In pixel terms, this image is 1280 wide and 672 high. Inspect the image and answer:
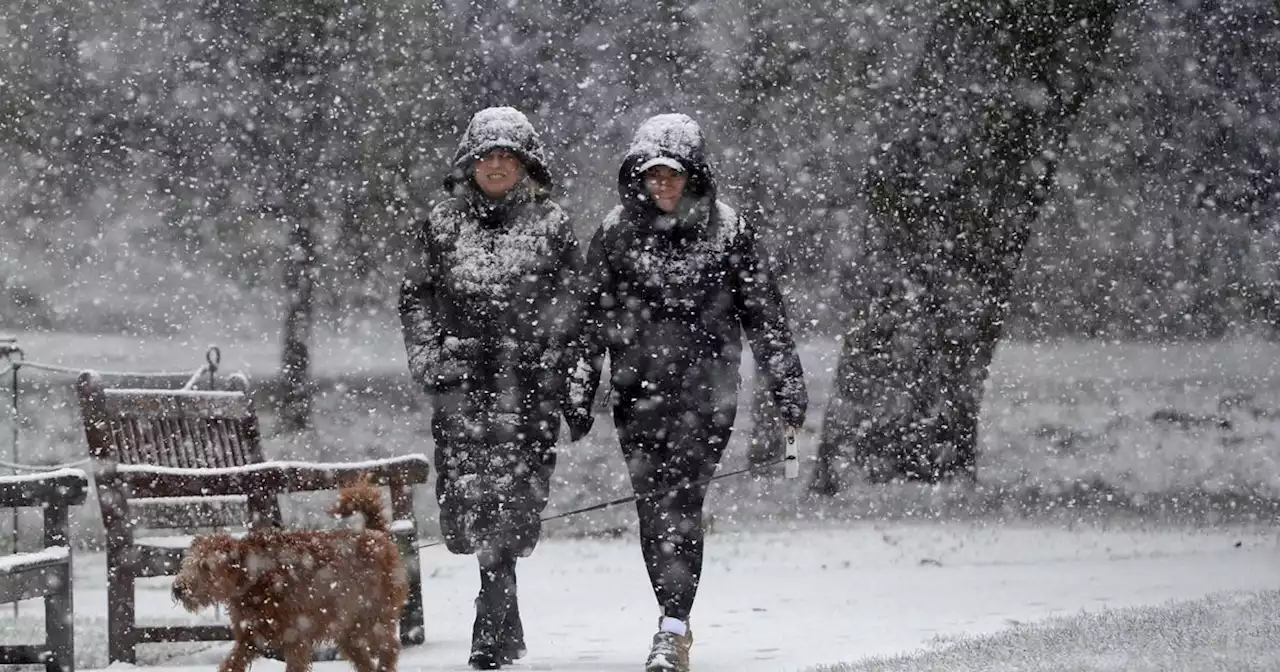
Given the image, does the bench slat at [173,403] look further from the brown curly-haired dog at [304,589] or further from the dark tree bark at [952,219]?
the dark tree bark at [952,219]

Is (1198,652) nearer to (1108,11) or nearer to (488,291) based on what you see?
(488,291)

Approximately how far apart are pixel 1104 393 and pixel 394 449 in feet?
34.2

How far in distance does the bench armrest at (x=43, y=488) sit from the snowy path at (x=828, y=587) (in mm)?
1060

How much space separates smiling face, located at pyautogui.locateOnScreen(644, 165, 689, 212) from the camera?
677cm

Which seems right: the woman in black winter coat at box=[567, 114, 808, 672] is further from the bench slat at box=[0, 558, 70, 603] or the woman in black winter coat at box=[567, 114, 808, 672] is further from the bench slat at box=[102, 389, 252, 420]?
the bench slat at box=[102, 389, 252, 420]

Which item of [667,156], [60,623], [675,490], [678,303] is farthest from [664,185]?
[60,623]

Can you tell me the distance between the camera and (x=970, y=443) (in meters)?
13.2

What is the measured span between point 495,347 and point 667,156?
1.04 metres

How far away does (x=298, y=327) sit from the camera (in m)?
21.8

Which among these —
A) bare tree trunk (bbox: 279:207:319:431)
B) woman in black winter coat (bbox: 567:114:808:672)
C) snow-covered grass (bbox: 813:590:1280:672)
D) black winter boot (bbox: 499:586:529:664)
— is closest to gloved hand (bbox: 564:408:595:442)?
woman in black winter coat (bbox: 567:114:808:672)

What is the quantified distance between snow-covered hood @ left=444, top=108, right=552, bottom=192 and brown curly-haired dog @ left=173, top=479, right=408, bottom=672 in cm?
160

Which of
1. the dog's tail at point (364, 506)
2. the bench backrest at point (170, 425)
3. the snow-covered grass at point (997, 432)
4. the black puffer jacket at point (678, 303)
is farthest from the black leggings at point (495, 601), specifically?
the snow-covered grass at point (997, 432)

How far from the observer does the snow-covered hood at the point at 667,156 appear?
6.74m

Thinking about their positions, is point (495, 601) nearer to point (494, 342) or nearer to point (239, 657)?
point (494, 342)
